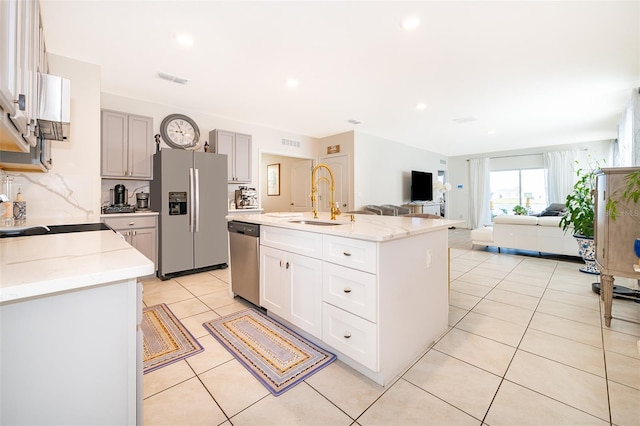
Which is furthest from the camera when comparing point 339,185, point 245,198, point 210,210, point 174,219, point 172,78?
point 339,185

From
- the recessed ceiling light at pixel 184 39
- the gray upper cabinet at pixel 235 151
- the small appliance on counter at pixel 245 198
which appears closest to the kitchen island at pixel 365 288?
the recessed ceiling light at pixel 184 39

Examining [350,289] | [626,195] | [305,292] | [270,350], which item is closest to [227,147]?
[305,292]

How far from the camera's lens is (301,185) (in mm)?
6895

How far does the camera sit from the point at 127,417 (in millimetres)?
852

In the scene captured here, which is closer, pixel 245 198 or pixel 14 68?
pixel 14 68

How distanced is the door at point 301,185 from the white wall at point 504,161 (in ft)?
19.4

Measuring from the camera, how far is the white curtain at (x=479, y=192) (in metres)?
9.01

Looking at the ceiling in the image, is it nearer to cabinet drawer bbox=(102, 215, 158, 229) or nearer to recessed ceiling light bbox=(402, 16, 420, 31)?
recessed ceiling light bbox=(402, 16, 420, 31)

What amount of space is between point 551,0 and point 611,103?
145 inches

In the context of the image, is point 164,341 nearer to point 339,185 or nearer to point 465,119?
point 339,185

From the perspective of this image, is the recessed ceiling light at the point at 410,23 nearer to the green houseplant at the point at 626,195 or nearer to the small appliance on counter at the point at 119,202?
the green houseplant at the point at 626,195

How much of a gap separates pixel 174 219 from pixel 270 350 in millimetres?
2629

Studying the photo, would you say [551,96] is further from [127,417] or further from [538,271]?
[127,417]

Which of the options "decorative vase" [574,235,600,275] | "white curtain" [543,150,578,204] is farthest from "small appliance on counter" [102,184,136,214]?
"white curtain" [543,150,578,204]
